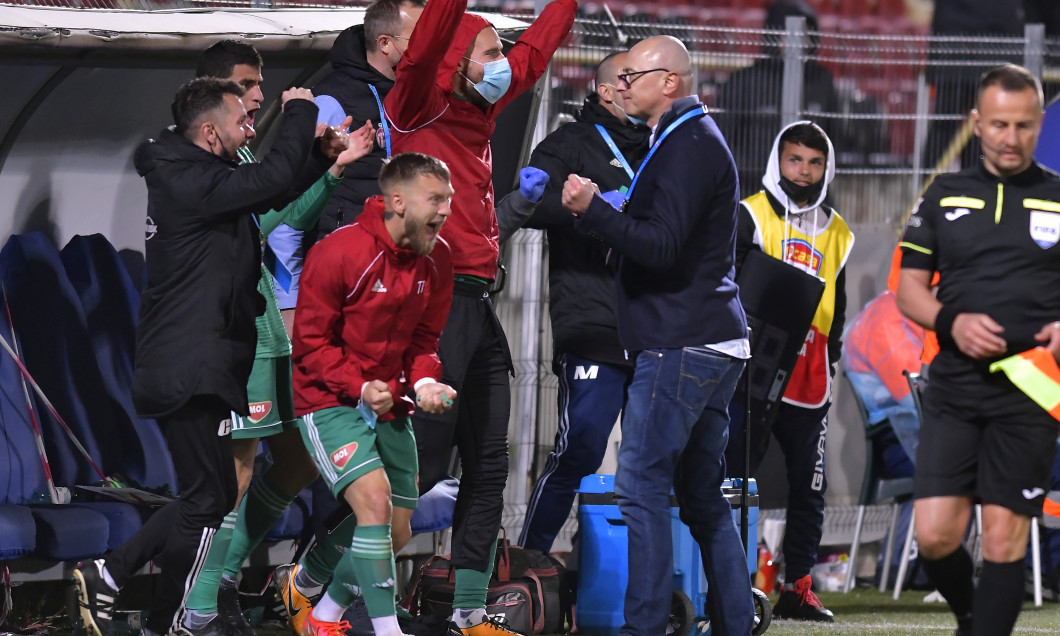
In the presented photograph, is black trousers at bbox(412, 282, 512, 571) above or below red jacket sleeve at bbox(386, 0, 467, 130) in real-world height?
below

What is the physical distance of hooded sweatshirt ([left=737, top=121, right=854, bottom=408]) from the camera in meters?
7.48

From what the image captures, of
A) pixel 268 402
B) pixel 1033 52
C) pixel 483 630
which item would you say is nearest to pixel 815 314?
pixel 483 630

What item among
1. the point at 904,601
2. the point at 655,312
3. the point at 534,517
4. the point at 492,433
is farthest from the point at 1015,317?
the point at 904,601

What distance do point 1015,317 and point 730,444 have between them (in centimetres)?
244

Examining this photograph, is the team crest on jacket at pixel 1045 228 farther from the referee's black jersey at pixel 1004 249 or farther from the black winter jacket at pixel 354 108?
the black winter jacket at pixel 354 108

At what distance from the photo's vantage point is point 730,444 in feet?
23.8

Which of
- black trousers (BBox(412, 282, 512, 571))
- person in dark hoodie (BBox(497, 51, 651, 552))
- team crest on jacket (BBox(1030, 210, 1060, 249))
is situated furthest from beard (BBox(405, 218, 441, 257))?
team crest on jacket (BBox(1030, 210, 1060, 249))

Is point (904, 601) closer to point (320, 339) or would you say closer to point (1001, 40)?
point (1001, 40)

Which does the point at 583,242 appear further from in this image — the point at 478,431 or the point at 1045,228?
the point at 1045,228

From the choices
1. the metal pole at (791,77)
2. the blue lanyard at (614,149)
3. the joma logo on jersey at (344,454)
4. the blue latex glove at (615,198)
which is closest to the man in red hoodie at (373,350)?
the joma logo on jersey at (344,454)

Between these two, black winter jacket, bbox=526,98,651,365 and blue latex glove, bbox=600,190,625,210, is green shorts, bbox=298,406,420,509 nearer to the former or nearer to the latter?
blue latex glove, bbox=600,190,625,210

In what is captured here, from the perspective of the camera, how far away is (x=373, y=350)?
17.5ft

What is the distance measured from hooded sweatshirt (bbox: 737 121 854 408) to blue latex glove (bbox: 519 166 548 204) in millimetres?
1956

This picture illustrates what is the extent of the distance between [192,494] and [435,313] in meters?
0.99
